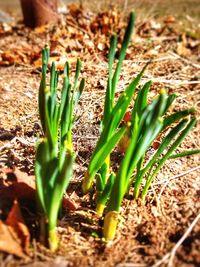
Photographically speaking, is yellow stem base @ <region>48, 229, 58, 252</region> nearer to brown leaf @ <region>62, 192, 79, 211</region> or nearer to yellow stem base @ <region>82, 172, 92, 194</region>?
brown leaf @ <region>62, 192, 79, 211</region>

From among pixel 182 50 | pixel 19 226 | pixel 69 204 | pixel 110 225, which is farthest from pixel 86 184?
pixel 182 50

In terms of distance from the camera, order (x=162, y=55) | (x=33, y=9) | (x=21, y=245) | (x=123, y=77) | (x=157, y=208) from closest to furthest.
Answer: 1. (x=21, y=245)
2. (x=157, y=208)
3. (x=123, y=77)
4. (x=162, y=55)
5. (x=33, y=9)

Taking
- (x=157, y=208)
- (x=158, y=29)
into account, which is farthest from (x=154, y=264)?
(x=158, y=29)

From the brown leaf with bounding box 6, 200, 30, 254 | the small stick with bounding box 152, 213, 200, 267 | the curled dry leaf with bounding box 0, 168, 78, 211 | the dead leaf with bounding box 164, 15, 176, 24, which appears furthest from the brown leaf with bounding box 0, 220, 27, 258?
the dead leaf with bounding box 164, 15, 176, 24

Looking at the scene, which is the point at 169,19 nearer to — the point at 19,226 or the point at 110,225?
the point at 110,225

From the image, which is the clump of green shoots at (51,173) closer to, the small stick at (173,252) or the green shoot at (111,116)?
A: the green shoot at (111,116)

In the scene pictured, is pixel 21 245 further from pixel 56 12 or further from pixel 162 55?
pixel 56 12

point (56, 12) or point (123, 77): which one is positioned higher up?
point (56, 12)
